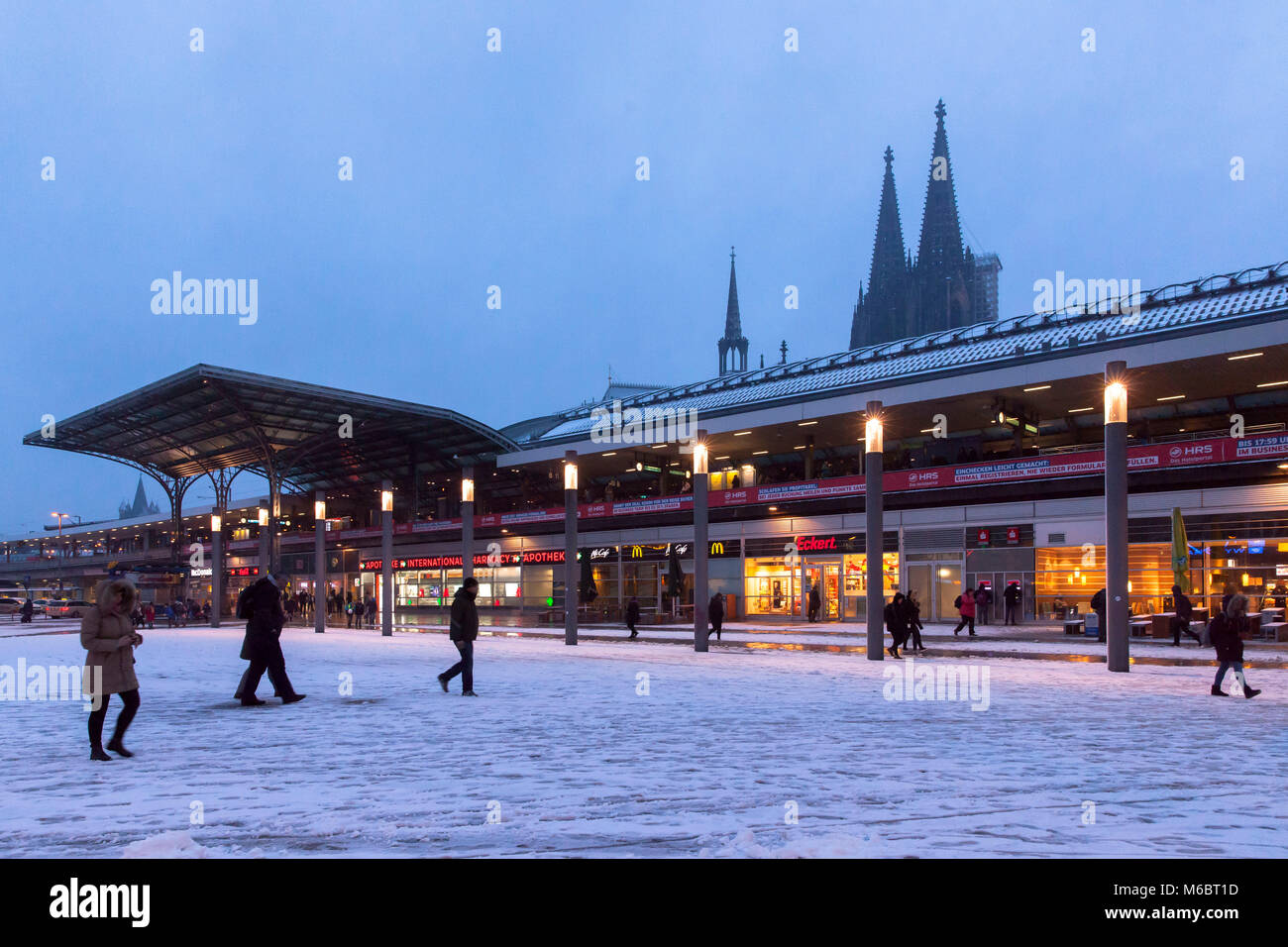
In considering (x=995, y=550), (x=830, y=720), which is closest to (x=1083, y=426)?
(x=995, y=550)

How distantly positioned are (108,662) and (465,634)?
18.9 feet

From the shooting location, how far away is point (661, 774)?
24.5ft

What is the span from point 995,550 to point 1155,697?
72.7 ft

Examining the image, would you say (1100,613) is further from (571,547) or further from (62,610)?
(62,610)

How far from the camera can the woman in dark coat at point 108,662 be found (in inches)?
330

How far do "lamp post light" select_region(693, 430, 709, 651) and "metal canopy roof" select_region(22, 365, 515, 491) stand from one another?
2266 cm

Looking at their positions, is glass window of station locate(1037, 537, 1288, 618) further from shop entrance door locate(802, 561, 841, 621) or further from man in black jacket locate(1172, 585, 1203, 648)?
shop entrance door locate(802, 561, 841, 621)

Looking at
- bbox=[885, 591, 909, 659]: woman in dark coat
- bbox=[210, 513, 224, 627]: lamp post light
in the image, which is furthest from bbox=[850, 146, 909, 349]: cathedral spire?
bbox=[885, 591, 909, 659]: woman in dark coat

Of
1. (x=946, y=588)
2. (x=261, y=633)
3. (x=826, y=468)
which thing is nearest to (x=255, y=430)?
(x=826, y=468)

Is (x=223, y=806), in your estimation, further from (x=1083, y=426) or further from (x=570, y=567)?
(x=1083, y=426)

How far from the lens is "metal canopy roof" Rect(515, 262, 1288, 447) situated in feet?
107

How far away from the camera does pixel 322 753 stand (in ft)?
28.0

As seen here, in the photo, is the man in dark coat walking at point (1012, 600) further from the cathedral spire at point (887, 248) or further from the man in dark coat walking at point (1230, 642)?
the cathedral spire at point (887, 248)

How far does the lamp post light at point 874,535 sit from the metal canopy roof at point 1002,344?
15.7 metres
